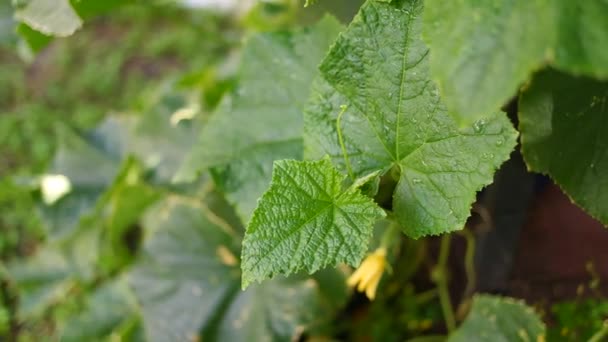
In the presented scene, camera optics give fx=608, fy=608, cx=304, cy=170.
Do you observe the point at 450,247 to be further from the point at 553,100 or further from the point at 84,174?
the point at 84,174

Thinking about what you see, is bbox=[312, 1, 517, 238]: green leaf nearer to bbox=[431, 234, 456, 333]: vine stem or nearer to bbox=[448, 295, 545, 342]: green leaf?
bbox=[448, 295, 545, 342]: green leaf

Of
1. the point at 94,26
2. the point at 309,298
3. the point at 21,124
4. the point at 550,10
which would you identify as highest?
the point at 550,10

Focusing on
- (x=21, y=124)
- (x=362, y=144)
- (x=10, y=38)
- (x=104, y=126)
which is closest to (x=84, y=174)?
(x=104, y=126)

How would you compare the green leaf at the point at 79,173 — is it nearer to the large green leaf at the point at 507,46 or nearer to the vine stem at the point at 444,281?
the vine stem at the point at 444,281

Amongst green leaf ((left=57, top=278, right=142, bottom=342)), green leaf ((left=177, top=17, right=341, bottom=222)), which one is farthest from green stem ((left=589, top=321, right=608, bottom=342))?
green leaf ((left=57, top=278, right=142, bottom=342))

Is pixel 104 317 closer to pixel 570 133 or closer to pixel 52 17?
pixel 52 17
